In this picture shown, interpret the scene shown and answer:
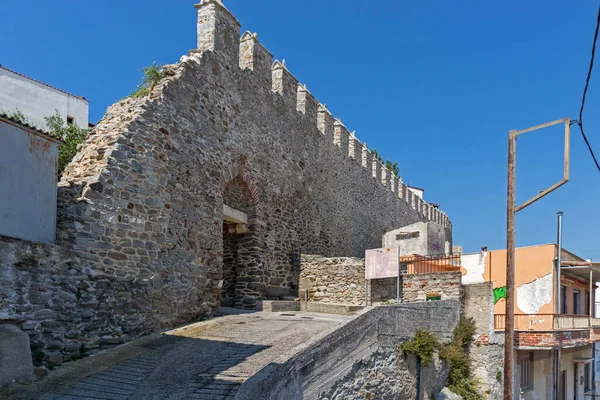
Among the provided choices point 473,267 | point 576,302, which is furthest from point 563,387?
point 473,267

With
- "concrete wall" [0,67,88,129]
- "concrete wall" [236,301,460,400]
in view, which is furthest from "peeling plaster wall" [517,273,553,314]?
"concrete wall" [0,67,88,129]

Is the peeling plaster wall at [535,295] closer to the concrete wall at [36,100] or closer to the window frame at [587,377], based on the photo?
the window frame at [587,377]

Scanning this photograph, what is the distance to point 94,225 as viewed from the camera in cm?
796

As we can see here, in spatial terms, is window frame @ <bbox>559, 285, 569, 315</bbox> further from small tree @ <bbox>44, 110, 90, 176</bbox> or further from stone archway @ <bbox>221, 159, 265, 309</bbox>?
small tree @ <bbox>44, 110, 90, 176</bbox>

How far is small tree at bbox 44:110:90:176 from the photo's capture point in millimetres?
12922

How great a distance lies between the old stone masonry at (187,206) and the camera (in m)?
7.30

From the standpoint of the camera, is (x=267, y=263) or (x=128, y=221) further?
(x=267, y=263)

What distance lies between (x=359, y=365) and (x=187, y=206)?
4.39 metres

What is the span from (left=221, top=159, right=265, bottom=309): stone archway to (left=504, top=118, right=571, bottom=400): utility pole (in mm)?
5915

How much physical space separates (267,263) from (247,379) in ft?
23.8

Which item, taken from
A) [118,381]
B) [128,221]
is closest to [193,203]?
[128,221]

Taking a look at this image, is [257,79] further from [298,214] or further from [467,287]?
[467,287]

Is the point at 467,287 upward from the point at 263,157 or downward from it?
downward

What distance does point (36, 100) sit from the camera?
58.4ft
